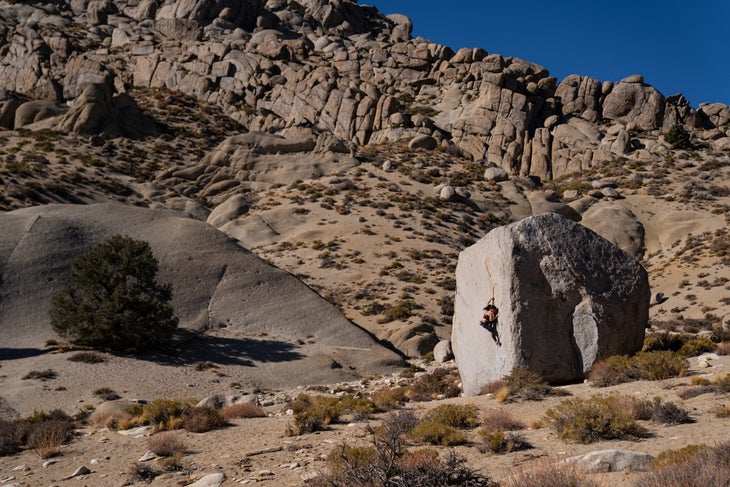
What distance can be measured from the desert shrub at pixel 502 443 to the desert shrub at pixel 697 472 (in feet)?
9.67

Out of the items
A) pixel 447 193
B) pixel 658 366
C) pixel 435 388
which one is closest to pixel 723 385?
pixel 658 366

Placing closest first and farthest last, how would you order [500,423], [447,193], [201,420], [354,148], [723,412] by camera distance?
[723,412]
[500,423]
[201,420]
[447,193]
[354,148]

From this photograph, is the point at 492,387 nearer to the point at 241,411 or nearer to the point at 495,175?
the point at 241,411

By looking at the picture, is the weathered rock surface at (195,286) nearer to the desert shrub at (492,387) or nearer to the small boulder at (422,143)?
the desert shrub at (492,387)

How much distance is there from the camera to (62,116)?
64.4 meters

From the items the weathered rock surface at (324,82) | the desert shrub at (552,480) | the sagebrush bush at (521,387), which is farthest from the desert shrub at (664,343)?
the weathered rock surface at (324,82)

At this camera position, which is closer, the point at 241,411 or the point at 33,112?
the point at 241,411

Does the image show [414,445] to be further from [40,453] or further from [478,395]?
[40,453]

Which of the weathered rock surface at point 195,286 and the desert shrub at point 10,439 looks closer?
the desert shrub at point 10,439

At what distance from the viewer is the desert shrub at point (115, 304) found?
24719 mm

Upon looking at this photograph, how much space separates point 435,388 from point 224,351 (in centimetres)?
1180

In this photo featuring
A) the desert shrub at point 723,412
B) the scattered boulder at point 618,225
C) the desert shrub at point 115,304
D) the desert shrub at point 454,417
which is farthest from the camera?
the scattered boulder at point 618,225

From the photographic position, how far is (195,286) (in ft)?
103

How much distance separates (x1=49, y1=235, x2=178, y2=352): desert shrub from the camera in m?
24.7
